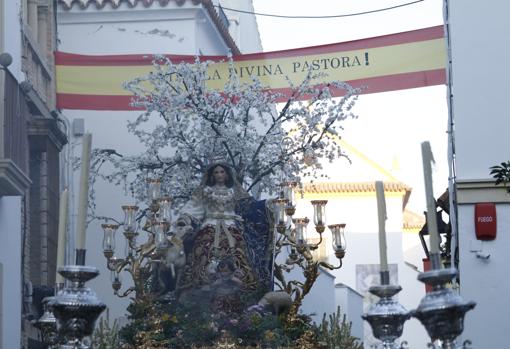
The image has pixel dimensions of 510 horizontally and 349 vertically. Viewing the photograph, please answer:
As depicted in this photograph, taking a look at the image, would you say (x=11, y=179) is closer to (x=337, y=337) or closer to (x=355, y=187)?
(x=337, y=337)

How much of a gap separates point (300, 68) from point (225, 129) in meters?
1.85

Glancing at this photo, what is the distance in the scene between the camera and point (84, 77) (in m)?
20.8

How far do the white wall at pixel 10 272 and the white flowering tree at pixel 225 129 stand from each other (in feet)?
11.8

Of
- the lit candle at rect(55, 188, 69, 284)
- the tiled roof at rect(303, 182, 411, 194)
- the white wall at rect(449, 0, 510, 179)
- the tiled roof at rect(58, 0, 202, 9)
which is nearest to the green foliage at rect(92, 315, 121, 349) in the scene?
the lit candle at rect(55, 188, 69, 284)

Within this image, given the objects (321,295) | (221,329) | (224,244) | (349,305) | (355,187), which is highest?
(355,187)

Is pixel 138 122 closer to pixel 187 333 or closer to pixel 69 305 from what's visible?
pixel 187 333

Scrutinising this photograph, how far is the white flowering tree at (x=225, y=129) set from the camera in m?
19.8

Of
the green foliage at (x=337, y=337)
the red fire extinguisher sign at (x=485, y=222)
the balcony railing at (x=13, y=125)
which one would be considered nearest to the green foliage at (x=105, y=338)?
the green foliage at (x=337, y=337)

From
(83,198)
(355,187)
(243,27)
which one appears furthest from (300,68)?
(355,187)

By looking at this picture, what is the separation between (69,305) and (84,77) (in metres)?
14.2

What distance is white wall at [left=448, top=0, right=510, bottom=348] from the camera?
1569 centimetres

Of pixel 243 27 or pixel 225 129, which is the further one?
pixel 243 27

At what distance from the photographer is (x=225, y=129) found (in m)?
19.7

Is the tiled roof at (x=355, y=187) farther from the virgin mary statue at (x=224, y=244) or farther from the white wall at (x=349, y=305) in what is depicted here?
the virgin mary statue at (x=224, y=244)
